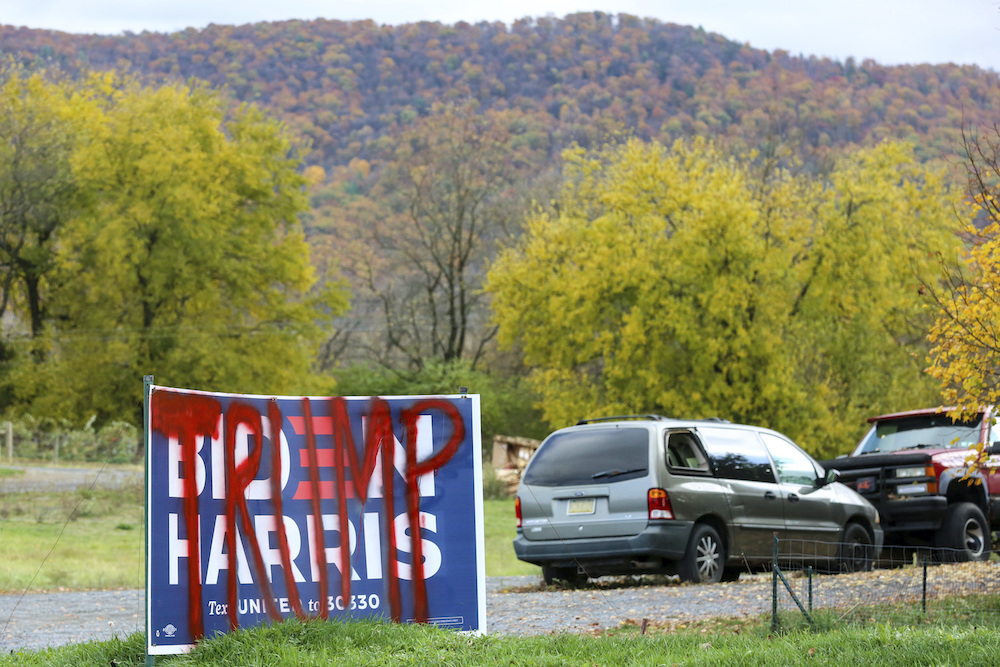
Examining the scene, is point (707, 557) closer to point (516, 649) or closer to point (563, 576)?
point (563, 576)

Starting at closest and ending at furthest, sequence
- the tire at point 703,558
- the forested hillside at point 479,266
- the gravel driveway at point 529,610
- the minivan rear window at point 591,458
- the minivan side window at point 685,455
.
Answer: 1. the gravel driveway at point 529,610
2. the tire at point 703,558
3. the minivan rear window at point 591,458
4. the minivan side window at point 685,455
5. the forested hillside at point 479,266

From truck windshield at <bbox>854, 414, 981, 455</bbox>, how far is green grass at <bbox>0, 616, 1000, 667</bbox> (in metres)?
7.85

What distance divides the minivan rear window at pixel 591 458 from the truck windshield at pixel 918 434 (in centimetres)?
467

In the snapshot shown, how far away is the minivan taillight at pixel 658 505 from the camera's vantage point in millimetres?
12352

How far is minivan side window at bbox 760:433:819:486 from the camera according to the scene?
1405 centimetres

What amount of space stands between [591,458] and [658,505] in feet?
3.03

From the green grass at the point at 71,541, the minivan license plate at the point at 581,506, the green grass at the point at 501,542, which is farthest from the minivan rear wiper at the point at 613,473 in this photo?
the green grass at the point at 501,542

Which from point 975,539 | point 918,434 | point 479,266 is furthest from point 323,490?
point 479,266

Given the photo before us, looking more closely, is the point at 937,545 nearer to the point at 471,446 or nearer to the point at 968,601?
the point at 968,601

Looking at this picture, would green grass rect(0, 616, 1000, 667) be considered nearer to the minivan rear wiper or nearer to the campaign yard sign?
the campaign yard sign

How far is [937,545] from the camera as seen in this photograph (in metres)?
14.5

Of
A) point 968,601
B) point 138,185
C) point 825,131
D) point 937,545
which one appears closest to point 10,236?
point 138,185

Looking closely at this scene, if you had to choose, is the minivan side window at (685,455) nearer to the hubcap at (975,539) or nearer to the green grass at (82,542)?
the hubcap at (975,539)

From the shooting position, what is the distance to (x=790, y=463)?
14195 millimetres
